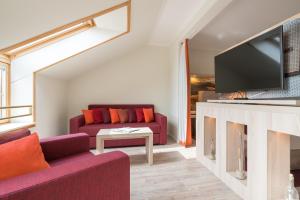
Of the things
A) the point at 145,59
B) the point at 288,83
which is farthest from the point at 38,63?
the point at 288,83

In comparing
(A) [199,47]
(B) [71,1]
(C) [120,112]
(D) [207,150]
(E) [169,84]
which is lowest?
(D) [207,150]

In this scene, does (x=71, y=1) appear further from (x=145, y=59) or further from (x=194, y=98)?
(x=194, y=98)

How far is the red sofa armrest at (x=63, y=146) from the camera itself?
173 cm

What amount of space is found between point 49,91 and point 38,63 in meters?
0.74

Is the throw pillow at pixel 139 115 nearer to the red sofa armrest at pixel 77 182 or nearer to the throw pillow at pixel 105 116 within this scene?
the throw pillow at pixel 105 116

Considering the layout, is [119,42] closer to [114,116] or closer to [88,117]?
[114,116]

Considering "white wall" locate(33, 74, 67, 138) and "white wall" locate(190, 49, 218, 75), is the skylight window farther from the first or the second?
"white wall" locate(190, 49, 218, 75)

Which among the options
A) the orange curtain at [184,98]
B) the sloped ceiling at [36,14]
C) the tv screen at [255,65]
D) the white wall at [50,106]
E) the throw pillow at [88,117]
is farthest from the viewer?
the throw pillow at [88,117]

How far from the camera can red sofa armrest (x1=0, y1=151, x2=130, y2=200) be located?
0.83 metres

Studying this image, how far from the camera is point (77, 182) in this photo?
996 millimetres

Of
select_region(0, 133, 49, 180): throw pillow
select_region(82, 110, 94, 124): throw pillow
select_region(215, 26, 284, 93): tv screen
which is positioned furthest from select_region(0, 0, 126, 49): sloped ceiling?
select_region(82, 110, 94, 124): throw pillow

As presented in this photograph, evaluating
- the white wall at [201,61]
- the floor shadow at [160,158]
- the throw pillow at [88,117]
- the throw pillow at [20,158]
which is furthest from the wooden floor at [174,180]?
the white wall at [201,61]

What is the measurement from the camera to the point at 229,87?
2.40 meters

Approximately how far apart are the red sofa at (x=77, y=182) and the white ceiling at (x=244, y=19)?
2703mm
